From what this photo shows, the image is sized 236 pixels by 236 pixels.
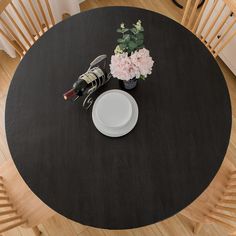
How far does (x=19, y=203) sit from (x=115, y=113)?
627 mm

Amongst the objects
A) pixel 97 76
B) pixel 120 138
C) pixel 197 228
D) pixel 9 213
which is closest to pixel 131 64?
pixel 97 76

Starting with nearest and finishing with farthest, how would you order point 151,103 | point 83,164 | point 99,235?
point 83,164, point 151,103, point 99,235

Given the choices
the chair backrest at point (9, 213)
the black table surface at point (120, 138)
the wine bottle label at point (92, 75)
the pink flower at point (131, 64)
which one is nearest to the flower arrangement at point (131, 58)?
the pink flower at point (131, 64)

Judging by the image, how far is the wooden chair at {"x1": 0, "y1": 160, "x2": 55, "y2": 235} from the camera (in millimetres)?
1381

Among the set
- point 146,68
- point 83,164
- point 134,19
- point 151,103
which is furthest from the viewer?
point 134,19

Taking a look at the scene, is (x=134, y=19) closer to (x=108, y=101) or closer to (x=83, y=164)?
(x=108, y=101)

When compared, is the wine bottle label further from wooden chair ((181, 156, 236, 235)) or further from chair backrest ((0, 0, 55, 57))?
wooden chair ((181, 156, 236, 235))

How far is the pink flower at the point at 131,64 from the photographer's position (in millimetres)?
1113

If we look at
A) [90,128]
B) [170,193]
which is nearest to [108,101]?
[90,128]

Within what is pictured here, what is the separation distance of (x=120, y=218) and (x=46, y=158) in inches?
15.5

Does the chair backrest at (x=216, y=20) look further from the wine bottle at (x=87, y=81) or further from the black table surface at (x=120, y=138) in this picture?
the wine bottle at (x=87, y=81)

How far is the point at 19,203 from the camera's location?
55.9 inches

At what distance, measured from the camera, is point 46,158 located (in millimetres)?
1275

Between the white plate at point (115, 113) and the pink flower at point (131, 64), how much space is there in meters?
0.19
